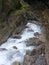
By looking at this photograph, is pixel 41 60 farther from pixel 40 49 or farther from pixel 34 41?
pixel 34 41

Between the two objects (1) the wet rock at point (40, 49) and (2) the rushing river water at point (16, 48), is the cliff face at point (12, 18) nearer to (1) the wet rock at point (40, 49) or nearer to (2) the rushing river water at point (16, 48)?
(2) the rushing river water at point (16, 48)

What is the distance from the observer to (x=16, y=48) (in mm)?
8906

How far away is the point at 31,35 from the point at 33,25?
1878mm

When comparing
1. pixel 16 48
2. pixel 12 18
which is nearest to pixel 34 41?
pixel 16 48

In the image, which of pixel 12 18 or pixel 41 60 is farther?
pixel 12 18

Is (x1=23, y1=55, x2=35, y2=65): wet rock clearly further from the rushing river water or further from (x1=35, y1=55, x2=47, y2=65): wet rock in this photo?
the rushing river water

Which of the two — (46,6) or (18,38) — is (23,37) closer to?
(18,38)

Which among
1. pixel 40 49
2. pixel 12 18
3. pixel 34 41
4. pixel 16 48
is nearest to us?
pixel 40 49

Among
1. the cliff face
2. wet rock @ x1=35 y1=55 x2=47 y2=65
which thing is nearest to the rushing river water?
the cliff face

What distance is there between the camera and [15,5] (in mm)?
11766

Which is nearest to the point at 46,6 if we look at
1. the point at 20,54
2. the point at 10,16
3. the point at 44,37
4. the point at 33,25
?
the point at 33,25

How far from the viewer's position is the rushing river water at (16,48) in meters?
7.97

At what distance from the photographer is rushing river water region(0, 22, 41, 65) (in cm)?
797

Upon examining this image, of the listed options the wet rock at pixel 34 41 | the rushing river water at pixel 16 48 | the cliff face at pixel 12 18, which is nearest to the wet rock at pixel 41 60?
the rushing river water at pixel 16 48
